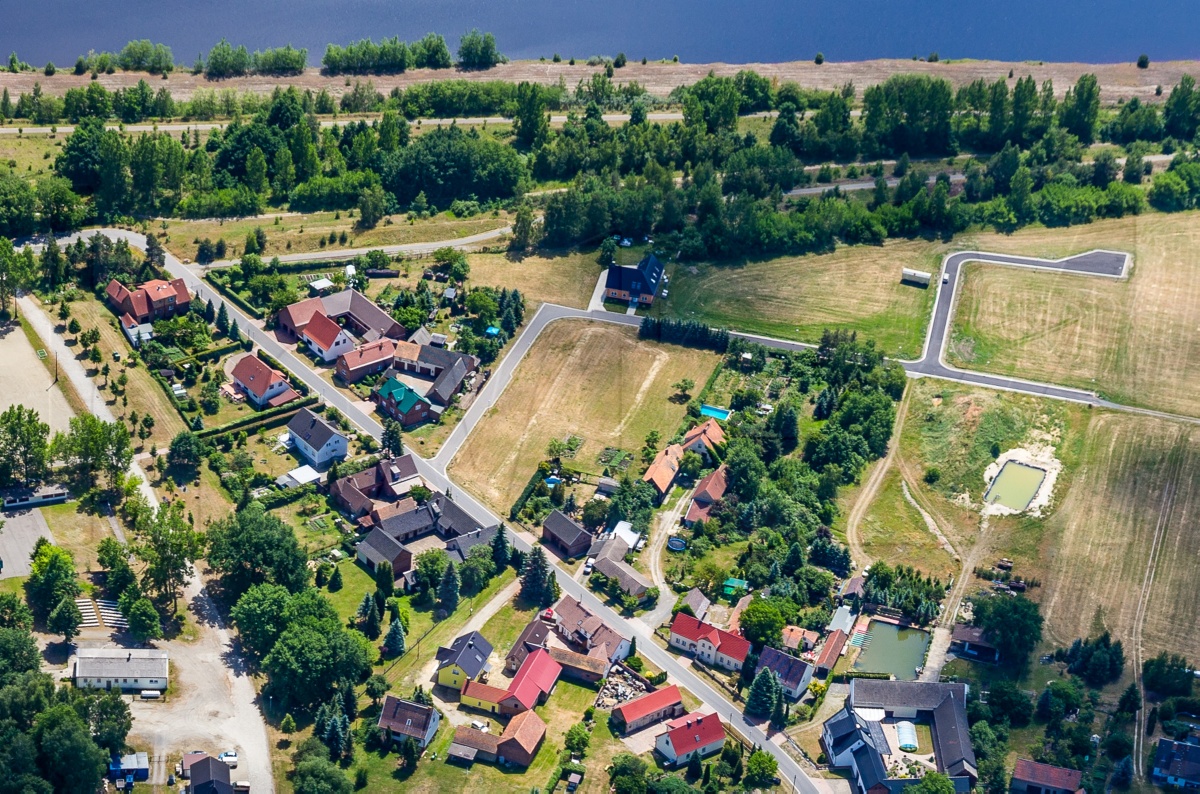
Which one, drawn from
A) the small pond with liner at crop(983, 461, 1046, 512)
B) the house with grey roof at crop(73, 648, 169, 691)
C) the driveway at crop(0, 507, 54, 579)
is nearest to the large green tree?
the house with grey roof at crop(73, 648, 169, 691)

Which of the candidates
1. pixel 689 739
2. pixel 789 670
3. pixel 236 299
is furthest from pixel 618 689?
pixel 236 299

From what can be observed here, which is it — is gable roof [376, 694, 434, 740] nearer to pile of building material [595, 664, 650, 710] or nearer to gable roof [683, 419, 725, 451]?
pile of building material [595, 664, 650, 710]

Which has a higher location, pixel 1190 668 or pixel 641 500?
pixel 641 500

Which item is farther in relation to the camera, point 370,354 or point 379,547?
point 370,354

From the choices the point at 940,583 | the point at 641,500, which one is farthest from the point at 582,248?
the point at 940,583

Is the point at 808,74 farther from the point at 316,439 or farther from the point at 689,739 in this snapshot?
the point at 689,739

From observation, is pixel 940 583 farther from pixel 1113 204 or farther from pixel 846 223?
pixel 1113 204
